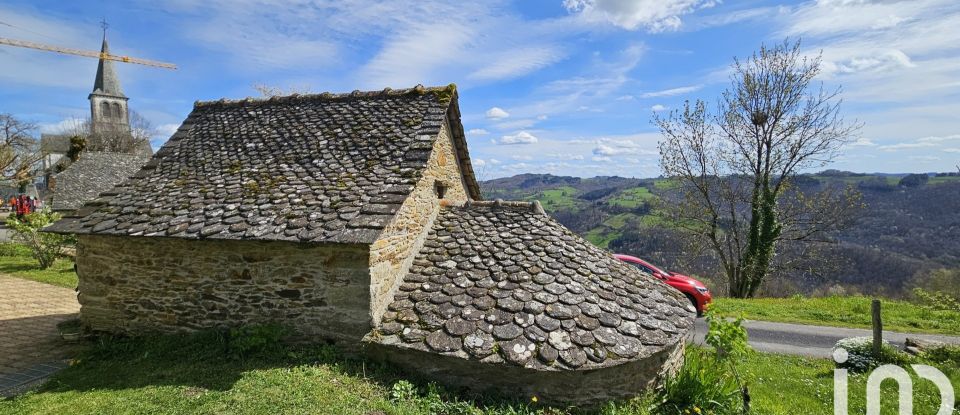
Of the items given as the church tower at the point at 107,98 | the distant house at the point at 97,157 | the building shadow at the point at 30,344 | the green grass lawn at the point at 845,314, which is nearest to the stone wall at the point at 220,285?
the building shadow at the point at 30,344

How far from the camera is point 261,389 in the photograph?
6.14 m

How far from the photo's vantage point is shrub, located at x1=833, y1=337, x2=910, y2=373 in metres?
9.36

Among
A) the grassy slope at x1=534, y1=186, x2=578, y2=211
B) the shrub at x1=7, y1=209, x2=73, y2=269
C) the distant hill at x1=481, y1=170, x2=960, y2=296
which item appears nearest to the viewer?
the shrub at x1=7, y1=209, x2=73, y2=269

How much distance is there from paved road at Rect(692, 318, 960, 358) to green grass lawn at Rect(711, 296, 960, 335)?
587mm

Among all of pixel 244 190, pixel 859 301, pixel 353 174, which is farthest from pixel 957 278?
pixel 244 190

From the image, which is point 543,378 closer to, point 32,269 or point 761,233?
point 761,233

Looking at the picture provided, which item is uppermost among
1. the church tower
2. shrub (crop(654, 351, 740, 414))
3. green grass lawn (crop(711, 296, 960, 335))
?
the church tower

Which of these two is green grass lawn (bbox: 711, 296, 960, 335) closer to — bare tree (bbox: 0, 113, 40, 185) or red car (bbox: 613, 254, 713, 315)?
red car (bbox: 613, 254, 713, 315)

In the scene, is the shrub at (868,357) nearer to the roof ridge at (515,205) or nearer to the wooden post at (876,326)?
the wooden post at (876,326)

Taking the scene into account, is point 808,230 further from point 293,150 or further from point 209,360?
point 209,360

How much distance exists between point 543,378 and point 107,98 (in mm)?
89974

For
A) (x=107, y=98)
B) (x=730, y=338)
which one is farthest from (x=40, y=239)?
(x=107, y=98)

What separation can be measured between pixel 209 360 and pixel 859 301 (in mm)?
20275

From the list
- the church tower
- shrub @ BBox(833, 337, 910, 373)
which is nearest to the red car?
shrub @ BBox(833, 337, 910, 373)
